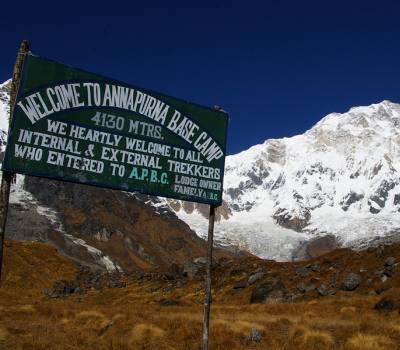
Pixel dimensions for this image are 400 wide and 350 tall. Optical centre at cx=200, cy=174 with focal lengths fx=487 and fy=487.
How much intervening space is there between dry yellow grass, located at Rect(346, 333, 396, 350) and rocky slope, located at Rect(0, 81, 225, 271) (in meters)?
122

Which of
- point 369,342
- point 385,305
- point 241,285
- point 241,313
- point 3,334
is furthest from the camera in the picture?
point 241,285

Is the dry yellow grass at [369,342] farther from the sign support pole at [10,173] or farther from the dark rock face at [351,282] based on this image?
the dark rock face at [351,282]

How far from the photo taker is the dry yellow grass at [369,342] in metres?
15.0

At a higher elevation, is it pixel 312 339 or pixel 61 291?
pixel 312 339

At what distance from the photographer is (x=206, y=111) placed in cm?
1201

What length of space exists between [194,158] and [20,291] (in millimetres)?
65236

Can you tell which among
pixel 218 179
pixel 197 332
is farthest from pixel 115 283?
pixel 218 179

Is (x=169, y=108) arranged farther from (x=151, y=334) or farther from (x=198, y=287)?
(x=198, y=287)

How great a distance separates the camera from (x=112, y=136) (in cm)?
1061

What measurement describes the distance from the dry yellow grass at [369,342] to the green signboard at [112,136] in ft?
23.9

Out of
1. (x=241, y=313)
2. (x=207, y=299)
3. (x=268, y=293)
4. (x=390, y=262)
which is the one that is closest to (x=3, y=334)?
(x=207, y=299)

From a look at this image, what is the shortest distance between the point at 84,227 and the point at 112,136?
527 ft

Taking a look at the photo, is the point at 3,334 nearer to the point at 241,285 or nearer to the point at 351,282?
the point at 351,282

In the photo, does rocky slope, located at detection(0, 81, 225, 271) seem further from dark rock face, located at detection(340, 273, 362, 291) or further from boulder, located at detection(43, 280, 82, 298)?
dark rock face, located at detection(340, 273, 362, 291)
